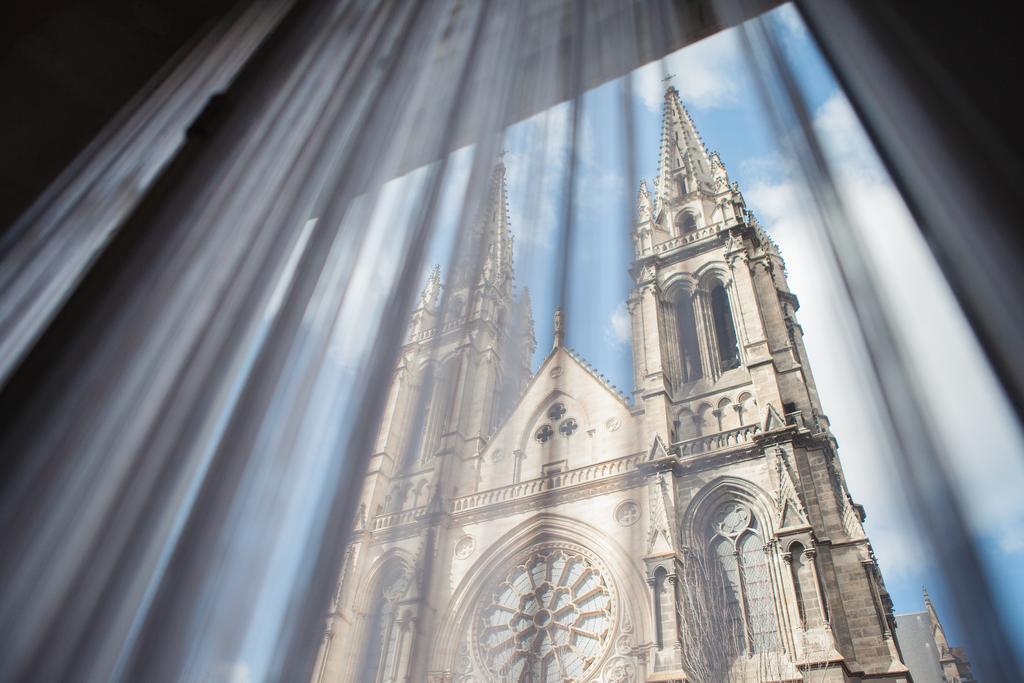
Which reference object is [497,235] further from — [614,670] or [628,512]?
[614,670]

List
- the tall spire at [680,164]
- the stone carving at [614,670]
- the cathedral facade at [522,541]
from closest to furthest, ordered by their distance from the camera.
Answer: the cathedral facade at [522,541] < the tall spire at [680,164] < the stone carving at [614,670]

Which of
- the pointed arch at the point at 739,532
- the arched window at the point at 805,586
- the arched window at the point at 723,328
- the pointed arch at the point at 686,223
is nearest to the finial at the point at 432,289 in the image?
the pointed arch at the point at 739,532

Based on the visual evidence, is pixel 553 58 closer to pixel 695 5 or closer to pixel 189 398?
pixel 695 5

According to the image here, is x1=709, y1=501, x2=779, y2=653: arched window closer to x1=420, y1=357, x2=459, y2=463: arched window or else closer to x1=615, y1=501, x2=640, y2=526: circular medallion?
x1=615, y1=501, x2=640, y2=526: circular medallion

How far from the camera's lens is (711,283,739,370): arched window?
862cm

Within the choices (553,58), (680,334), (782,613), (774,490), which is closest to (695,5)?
(553,58)

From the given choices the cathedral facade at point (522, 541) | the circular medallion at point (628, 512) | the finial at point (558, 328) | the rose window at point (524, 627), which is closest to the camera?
the rose window at point (524, 627)

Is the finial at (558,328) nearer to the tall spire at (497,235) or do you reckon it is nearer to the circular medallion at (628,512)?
the tall spire at (497,235)

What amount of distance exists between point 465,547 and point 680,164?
3463 millimetres

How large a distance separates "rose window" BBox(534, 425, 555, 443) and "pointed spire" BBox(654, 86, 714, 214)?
2.82 feet

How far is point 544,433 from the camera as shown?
1.37 meters

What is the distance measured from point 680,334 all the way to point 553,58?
7604mm

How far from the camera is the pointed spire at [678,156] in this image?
197 centimetres

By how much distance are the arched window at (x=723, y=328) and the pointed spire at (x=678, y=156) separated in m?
3.57
